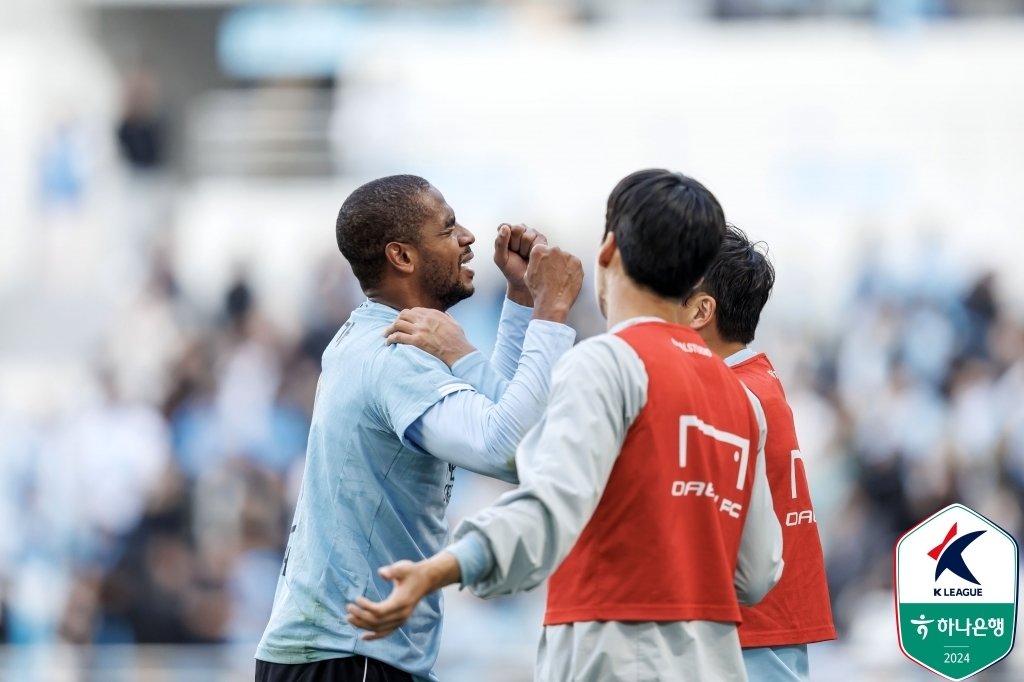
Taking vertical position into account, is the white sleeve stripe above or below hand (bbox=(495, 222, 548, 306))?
below

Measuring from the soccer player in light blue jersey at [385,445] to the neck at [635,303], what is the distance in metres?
0.30

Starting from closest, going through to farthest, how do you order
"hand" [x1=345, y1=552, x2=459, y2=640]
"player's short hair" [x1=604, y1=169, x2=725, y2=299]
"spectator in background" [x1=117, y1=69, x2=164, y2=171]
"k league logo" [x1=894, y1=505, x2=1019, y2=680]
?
"hand" [x1=345, y1=552, x2=459, y2=640] < "player's short hair" [x1=604, y1=169, x2=725, y2=299] < "k league logo" [x1=894, y1=505, x2=1019, y2=680] < "spectator in background" [x1=117, y1=69, x2=164, y2=171]

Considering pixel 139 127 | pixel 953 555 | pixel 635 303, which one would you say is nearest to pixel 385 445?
pixel 635 303

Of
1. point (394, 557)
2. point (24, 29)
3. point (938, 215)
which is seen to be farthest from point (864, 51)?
point (394, 557)

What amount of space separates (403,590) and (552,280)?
1.11m

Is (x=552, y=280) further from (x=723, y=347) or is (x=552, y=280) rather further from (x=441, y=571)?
(x=441, y=571)

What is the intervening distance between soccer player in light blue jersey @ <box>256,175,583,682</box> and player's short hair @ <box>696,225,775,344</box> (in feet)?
1.79

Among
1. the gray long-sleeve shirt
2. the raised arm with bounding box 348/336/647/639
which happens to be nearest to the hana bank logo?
the gray long-sleeve shirt

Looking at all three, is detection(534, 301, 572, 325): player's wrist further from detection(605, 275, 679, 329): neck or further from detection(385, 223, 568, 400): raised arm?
detection(605, 275, 679, 329): neck

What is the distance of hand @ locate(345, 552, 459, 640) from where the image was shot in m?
3.24

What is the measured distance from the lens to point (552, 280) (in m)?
4.08

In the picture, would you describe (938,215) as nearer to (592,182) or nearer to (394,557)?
(592,182)

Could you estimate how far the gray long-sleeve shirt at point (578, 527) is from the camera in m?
3.35

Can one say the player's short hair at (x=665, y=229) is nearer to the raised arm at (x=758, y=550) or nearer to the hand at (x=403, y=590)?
the raised arm at (x=758, y=550)
